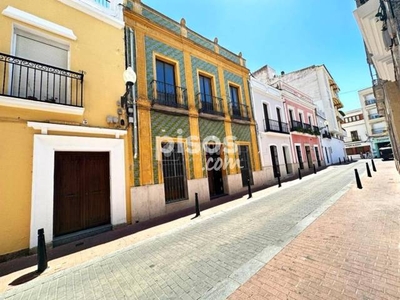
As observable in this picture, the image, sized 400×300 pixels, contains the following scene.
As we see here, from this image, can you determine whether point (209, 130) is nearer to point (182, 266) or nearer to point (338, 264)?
point (182, 266)

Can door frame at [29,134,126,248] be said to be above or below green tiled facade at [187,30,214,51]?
Answer: below

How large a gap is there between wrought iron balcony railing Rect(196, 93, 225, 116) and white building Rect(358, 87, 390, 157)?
34.4 meters

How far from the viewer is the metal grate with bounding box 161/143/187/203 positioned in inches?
317

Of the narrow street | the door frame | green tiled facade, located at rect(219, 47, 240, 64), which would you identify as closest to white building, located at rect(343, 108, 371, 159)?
green tiled facade, located at rect(219, 47, 240, 64)

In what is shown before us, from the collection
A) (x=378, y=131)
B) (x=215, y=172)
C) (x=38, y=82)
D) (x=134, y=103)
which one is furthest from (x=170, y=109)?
(x=378, y=131)

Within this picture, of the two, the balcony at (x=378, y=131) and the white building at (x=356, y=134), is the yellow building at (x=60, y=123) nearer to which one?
the balcony at (x=378, y=131)

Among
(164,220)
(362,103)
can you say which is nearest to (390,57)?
(164,220)

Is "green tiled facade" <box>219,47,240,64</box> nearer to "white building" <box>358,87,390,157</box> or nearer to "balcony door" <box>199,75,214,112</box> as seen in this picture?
"balcony door" <box>199,75,214,112</box>

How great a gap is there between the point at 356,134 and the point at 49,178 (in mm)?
55058

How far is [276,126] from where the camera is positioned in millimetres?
15445

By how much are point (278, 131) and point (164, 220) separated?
1208cm

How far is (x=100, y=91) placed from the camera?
6.59 meters

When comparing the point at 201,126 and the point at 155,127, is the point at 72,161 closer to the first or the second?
the point at 155,127

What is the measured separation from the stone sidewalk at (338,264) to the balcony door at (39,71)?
23.0 ft
